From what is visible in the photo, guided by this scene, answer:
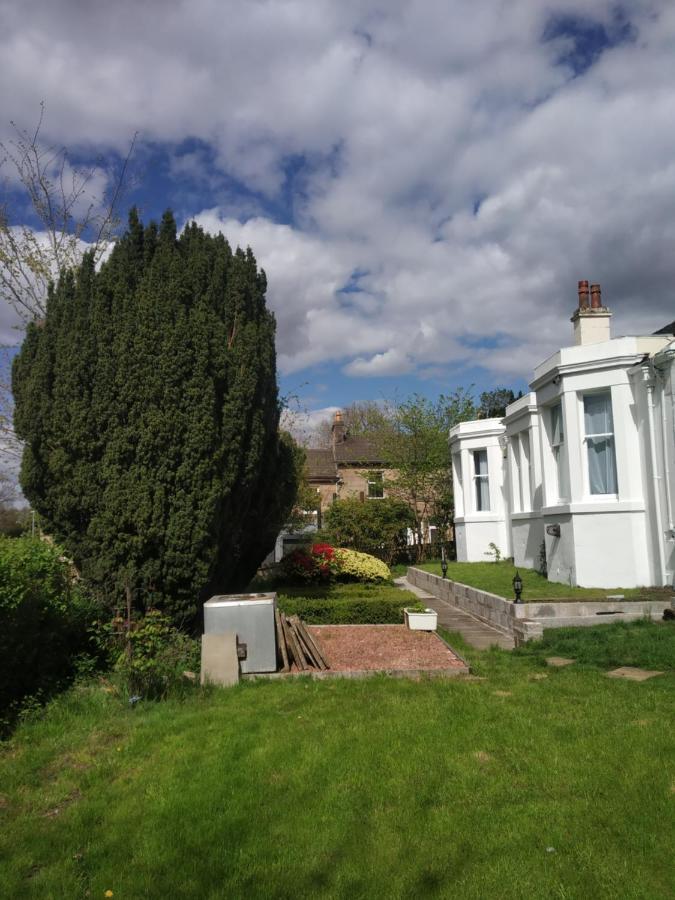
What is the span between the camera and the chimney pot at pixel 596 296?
15.7 m

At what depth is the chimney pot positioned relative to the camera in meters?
15.7

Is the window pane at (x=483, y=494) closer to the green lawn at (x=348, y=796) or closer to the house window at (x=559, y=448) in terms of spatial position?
the house window at (x=559, y=448)

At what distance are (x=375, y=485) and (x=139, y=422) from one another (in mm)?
25963

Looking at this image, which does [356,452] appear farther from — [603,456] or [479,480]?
[603,456]

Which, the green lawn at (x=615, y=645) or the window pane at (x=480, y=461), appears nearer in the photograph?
the green lawn at (x=615, y=645)

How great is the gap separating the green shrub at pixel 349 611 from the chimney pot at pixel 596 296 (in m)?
8.56

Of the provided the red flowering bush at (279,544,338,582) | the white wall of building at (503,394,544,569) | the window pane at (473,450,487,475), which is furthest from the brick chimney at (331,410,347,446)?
the red flowering bush at (279,544,338,582)

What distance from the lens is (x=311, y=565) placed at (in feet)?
54.3

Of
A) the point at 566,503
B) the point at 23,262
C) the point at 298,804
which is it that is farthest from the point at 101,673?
the point at 23,262

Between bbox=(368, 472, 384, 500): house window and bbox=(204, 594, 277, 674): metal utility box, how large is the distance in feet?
77.6

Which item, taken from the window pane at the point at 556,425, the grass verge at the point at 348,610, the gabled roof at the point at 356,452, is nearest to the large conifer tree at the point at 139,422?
the grass verge at the point at 348,610

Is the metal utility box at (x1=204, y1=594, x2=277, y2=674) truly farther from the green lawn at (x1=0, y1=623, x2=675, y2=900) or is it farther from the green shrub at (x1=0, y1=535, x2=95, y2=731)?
the green shrub at (x1=0, y1=535, x2=95, y2=731)

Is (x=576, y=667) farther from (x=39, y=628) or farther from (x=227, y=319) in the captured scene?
(x=227, y=319)

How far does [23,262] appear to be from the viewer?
15.7m
